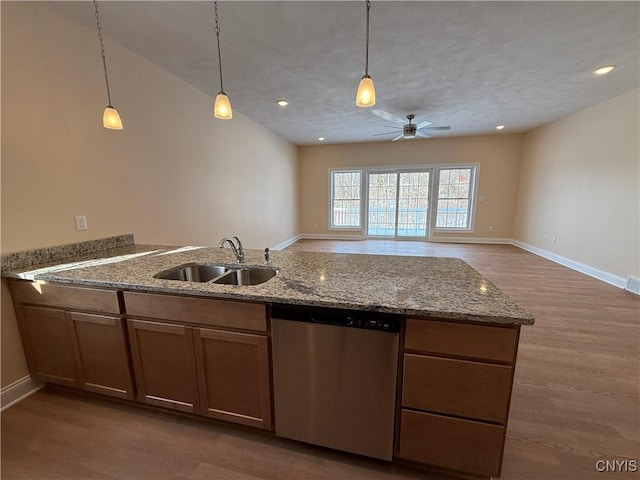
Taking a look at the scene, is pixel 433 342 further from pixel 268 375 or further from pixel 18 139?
pixel 18 139

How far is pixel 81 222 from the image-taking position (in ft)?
7.07

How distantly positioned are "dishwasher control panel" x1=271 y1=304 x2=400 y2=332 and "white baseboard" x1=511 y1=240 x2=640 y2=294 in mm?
4456

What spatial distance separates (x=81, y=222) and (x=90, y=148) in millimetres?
602

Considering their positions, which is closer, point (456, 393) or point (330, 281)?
point (456, 393)

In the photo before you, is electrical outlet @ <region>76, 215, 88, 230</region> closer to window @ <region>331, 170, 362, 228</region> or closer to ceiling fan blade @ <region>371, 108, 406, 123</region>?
ceiling fan blade @ <region>371, 108, 406, 123</region>

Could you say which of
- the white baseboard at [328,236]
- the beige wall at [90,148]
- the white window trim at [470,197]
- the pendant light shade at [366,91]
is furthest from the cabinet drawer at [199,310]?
the white window trim at [470,197]

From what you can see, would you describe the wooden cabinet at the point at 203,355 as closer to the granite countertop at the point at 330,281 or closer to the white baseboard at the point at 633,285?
the granite countertop at the point at 330,281

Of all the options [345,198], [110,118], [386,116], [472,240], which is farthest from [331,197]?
[110,118]

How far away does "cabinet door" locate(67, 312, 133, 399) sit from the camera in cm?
161

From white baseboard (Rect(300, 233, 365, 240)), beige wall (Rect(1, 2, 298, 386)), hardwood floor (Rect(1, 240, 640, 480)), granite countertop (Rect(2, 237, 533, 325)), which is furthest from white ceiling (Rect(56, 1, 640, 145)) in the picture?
white baseboard (Rect(300, 233, 365, 240))

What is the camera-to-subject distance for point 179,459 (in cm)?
143

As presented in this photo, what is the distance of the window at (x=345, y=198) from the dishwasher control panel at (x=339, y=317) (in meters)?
6.56

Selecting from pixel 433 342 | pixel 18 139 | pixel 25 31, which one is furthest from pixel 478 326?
pixel 25 31

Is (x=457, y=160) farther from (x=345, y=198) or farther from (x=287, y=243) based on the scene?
(x=287, y=243)
